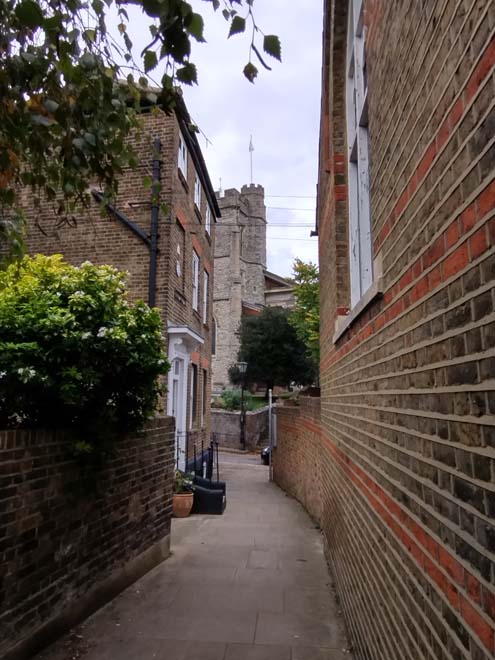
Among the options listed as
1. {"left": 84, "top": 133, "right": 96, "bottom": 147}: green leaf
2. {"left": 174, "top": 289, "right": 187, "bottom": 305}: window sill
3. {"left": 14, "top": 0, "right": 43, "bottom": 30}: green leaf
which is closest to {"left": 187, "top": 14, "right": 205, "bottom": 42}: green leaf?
{"left": 14, "top": 0, "right": 43, "bottom": 30}: green leaf

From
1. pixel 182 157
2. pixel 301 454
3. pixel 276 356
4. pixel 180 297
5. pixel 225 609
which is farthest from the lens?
pixel 276 356

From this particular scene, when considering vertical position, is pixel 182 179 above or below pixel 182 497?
above

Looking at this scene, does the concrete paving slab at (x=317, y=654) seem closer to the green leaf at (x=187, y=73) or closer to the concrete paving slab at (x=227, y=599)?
the concrete paving slab at (x=227, y=599)

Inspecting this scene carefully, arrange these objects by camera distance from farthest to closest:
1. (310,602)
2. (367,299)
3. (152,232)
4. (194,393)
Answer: (194,393), (152,232), (310,602), (367,299)

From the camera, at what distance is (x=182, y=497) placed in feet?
30.4

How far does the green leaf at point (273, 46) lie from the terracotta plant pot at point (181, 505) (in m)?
8.32

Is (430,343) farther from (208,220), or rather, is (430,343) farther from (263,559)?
(208,220)

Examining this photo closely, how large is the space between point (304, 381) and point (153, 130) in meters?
24.6

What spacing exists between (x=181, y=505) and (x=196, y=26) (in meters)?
8.47

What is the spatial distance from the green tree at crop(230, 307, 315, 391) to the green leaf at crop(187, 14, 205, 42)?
30.7 m

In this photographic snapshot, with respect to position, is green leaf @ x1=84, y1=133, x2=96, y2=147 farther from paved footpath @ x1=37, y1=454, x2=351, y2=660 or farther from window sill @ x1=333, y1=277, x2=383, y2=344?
paved footpath @ x1=37, y1=454, x2=351, y2=660

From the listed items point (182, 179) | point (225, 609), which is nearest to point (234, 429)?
point (182, 179)

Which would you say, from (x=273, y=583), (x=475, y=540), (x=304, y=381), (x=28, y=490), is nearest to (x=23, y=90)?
(x=28, y=490)

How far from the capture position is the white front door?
1170 centimetres
